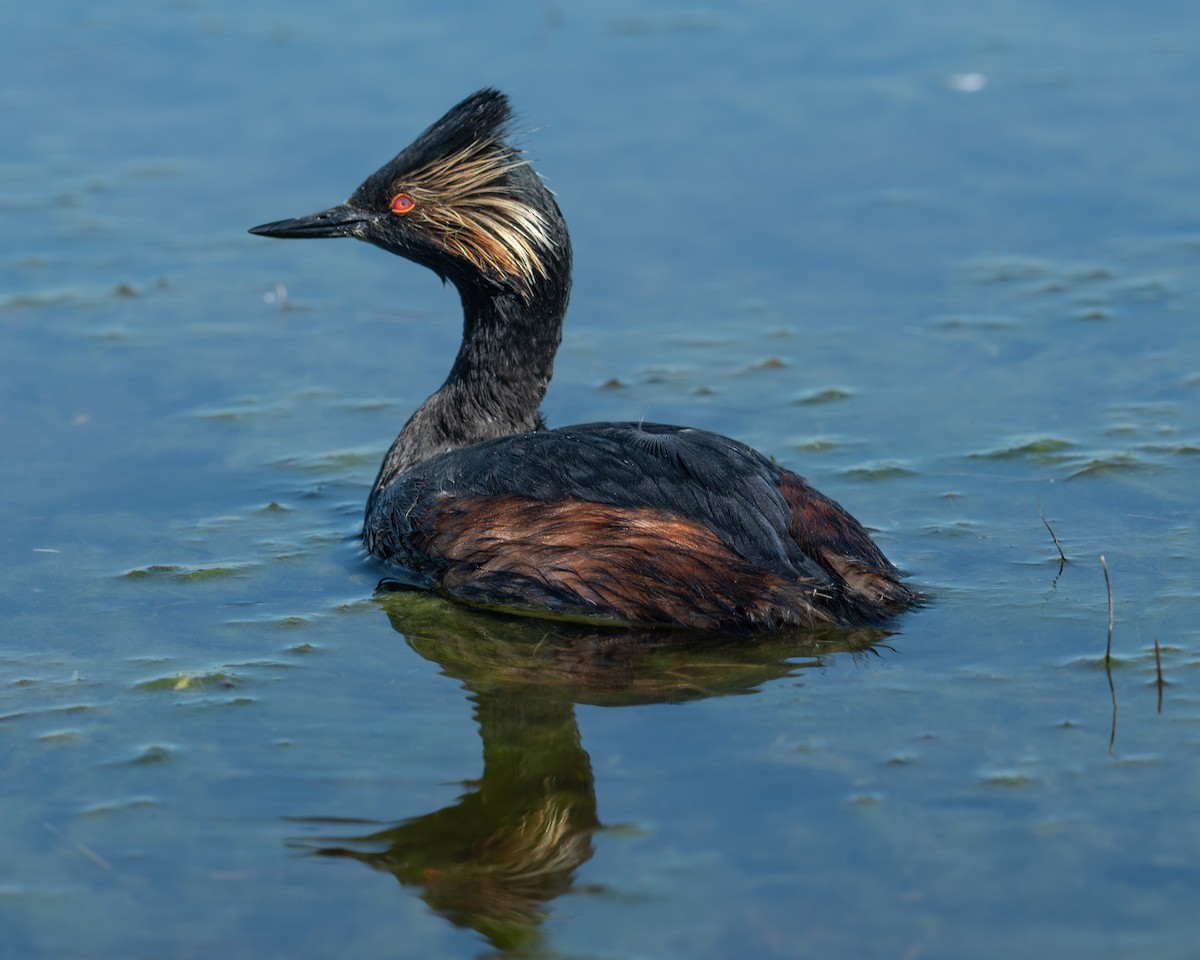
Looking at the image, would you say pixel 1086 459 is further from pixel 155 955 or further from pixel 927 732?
pixel 155 955

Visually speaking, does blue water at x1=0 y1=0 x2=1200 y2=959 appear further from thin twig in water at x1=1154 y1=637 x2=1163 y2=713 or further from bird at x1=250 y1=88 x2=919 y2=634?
bird at x1=250 y1=88 x2=919 y2=634

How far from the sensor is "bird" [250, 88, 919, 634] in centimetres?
690

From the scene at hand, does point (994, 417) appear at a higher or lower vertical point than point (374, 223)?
lower

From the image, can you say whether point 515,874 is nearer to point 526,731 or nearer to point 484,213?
point 526,731

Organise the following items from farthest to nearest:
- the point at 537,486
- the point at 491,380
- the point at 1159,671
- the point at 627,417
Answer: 1. the point at 627,417
2. the point at 491,380
3. the point at 537,486
4. the point at 1159,671

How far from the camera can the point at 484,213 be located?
8.05 meters

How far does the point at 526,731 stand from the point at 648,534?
101 cm

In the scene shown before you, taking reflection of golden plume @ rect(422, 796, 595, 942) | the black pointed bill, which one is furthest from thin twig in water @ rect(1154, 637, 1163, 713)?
the black pointed bill

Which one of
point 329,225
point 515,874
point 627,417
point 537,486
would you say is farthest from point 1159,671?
point 329,225

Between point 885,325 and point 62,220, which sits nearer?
point 885,325

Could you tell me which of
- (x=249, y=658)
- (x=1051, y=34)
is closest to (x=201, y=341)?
(x=249, y=658)

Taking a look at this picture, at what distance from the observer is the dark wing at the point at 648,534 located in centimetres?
687

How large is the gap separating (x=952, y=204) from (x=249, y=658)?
5.97 meters

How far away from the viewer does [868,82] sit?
12602mm
